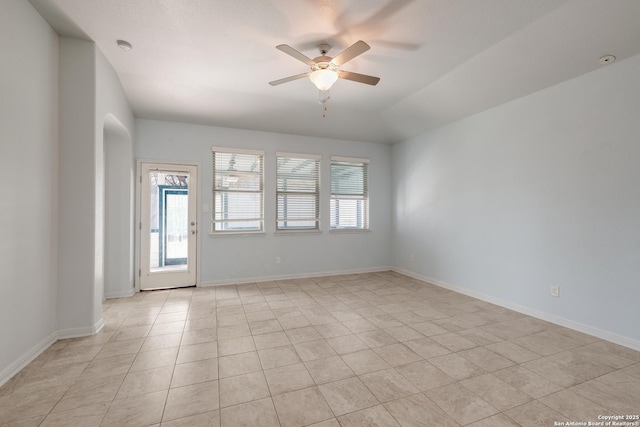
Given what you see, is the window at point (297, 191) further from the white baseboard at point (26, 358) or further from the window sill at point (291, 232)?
the white baseboard at point (26, 358)

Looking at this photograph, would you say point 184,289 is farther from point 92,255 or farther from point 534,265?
point 534,265

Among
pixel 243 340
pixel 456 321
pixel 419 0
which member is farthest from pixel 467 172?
pixel 243 340

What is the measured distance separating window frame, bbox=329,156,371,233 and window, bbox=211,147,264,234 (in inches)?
54.6

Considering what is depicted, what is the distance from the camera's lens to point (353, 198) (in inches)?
229

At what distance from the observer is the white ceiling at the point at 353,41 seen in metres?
2.32

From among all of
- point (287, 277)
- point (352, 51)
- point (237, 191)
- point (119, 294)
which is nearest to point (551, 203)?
point (352, 51)

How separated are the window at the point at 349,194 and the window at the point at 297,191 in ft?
1.21

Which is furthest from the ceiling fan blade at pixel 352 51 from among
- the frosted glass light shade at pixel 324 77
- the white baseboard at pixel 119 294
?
the white baseboard at pixel 119 294

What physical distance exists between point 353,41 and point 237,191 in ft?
10.3

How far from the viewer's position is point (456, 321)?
3289 mm

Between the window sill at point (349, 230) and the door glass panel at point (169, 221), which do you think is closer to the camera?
the door glass panel at point (169, 221)

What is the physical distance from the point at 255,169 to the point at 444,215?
11.1ft

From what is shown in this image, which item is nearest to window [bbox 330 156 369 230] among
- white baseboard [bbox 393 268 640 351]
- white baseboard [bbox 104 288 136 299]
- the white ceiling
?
the white ceiling

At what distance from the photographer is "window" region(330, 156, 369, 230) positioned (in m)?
5.70
